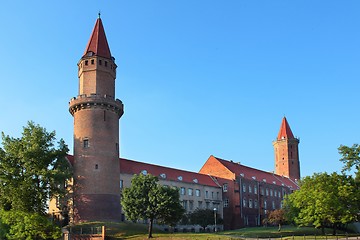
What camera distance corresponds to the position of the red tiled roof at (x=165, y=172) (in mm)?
72863

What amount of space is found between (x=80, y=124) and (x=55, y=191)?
10.6 metres

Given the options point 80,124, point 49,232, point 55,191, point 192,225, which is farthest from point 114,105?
point 192,225

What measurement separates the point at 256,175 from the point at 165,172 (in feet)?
109

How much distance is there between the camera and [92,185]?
61.2m

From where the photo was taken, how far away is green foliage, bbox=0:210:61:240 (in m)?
49.2

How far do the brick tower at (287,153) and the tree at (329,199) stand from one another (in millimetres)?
66156

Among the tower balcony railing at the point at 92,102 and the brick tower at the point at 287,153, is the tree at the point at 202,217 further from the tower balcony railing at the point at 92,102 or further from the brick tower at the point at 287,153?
the brick tower at the point at 287,153

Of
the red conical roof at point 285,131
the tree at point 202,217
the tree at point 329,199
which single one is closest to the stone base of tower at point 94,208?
the tree at point 202,217

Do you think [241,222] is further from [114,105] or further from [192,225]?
[114,105]

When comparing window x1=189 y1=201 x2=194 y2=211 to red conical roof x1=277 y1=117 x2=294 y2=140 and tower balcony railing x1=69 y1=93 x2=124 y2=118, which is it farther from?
red conical roof x1=277 y1=117 x2=294 y2=140

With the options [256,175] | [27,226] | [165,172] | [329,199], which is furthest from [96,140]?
[256,175]

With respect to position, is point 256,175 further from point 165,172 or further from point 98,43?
point 98,43

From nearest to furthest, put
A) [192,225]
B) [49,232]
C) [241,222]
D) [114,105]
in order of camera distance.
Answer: [49,232]
[114,105]
[192,225]
[241,222]

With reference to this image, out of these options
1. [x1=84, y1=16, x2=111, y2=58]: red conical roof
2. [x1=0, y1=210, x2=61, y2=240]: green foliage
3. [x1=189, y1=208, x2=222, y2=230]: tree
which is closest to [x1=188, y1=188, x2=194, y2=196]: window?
[x1=189, y1=208, x2=222, y2=230]: tree
